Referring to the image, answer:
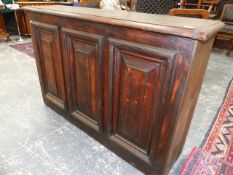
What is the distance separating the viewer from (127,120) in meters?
1.20

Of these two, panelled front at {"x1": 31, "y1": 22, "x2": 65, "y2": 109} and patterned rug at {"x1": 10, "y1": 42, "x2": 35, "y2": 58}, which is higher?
panelled front at {"x1": 31, "y1": 22, "x2": 65, "y2": 109}

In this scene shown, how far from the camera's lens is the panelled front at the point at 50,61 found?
1435mm

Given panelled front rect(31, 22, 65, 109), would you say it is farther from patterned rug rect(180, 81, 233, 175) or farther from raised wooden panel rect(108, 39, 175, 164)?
patterned rug rect(180, 81, 233, 175)

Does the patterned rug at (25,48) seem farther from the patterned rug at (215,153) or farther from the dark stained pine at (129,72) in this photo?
the patterned rug at (215,153)

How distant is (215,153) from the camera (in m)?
1.45

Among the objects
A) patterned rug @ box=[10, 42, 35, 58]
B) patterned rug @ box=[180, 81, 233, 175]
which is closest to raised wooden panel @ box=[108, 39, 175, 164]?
patterned rug @ box=[180, 81, 233, 175]

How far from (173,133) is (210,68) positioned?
2.59 metres

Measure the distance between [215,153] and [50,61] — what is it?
159 cm

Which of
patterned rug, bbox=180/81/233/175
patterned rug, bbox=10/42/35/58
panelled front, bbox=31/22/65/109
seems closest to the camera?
patterned rug, bbox=180/81/233/175

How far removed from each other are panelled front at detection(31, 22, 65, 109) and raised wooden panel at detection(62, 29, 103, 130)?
0.14 meters

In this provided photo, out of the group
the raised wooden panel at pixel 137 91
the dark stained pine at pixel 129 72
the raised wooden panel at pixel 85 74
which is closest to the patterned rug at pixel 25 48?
the dark stained pine at pixel 129 72

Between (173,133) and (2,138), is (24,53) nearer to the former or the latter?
(2,138)

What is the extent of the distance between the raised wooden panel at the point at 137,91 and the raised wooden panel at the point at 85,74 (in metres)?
0.12

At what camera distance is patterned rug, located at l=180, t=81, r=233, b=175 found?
1297 millimetres
